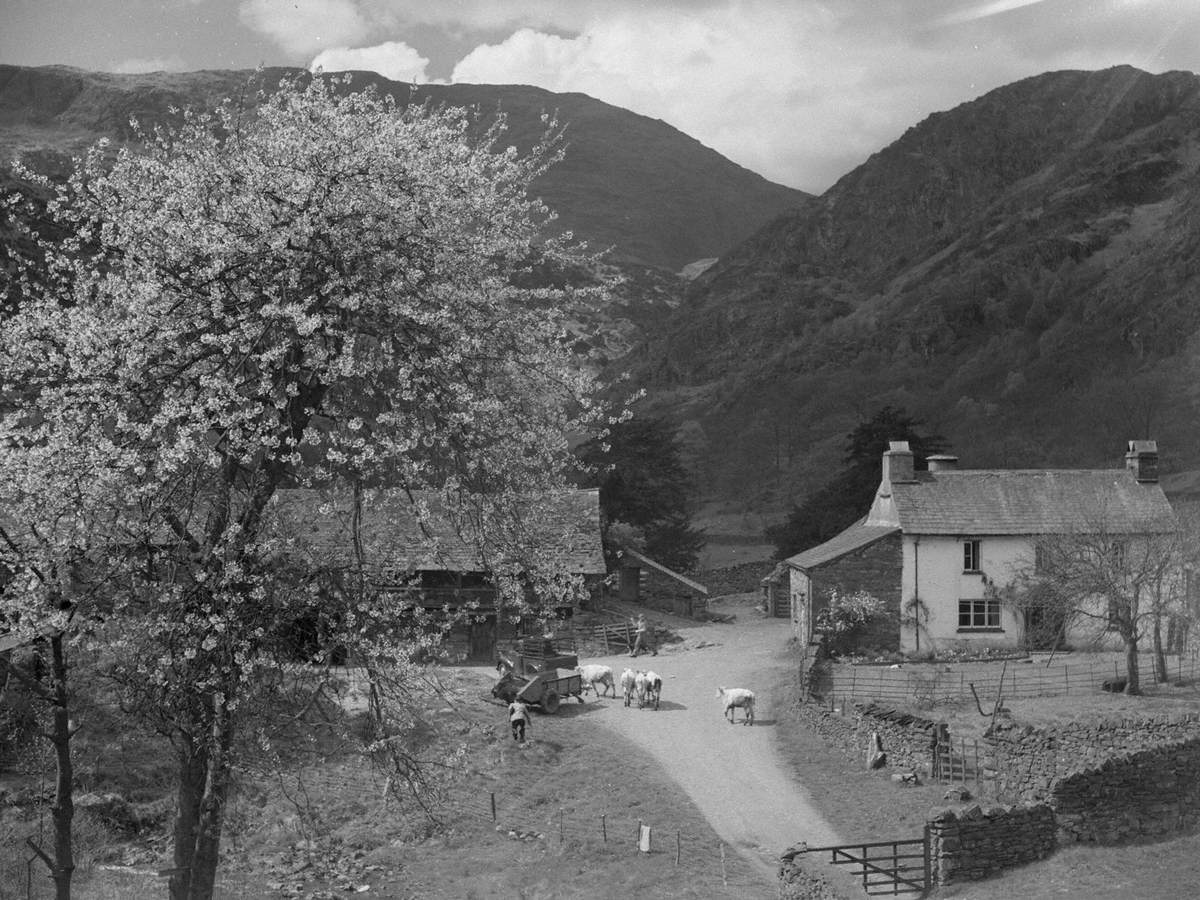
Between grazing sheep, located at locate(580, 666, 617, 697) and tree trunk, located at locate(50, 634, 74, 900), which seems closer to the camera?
tree trunk, located at locate(50, 634, 74, 900)

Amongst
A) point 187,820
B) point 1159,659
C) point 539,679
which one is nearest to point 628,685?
point 539,679

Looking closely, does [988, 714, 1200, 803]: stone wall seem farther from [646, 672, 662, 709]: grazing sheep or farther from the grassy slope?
[646, 672, 662, 709]: grazing sheep

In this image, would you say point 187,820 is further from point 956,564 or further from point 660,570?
point 660,570

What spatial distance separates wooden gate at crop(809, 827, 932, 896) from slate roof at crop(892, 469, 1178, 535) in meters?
21.2

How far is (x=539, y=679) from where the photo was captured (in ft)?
108

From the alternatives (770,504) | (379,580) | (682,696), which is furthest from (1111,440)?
(379,580)

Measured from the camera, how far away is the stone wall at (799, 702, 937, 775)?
26.9 m

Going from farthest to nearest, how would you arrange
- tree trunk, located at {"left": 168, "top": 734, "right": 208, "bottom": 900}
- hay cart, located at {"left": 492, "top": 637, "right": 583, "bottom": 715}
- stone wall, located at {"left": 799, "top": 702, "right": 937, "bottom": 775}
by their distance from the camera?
hay cart, located at {"left": 492, "top": 637, "right": 583, "bottom": 715} < stone wall, located at {"left": 799, "top": 702, "right": 937, "bottom": 775} < tree trunk, located at {"left": 168, "top": 734, "right": 208, "bottom": 900}

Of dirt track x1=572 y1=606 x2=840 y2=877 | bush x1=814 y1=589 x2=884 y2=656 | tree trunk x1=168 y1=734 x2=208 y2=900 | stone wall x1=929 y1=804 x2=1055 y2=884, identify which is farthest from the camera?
bush x1=814 y1=589 x2=884 y2=656

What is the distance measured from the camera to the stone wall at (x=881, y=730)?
88.3 feet

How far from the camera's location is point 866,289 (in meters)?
187

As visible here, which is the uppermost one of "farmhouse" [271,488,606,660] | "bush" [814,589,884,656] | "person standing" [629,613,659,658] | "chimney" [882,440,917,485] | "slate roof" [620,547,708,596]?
"chimney" [882,440,917,485]

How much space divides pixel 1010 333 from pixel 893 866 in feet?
400

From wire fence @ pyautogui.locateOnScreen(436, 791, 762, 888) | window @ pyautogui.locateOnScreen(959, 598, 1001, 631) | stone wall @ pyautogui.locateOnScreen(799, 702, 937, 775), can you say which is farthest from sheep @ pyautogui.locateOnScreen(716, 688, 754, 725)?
window @ pyautogui.locateOnScreen(959, 598, 1001, 631)
